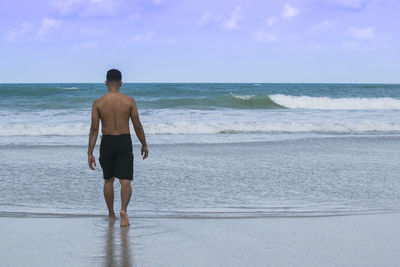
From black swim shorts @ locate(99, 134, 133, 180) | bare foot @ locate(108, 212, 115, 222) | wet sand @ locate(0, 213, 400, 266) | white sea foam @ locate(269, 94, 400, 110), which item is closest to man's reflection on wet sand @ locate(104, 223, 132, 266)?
wet sand @ locate(0, 213, 400, 266)

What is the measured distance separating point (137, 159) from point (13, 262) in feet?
17.8

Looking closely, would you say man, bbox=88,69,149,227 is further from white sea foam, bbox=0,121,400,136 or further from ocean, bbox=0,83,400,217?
white sea foam, bbox=0,121,400,136

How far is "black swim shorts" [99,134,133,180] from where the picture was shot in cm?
467

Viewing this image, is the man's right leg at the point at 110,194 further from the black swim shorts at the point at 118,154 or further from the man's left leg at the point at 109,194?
the black swim shorts at the point at 118,154

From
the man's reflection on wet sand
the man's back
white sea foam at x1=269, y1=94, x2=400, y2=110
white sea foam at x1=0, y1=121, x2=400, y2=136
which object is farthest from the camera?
white sea foam at x1=269, y1=94, x2=400, y2=110

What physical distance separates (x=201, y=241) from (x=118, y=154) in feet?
3.89

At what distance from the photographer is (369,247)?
154 inches

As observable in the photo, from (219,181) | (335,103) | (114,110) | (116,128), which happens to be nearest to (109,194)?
(116,128)

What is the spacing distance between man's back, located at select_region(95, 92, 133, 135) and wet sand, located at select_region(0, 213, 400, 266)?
35.6 inches

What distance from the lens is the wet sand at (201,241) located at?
360cm

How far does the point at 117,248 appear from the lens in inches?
153
